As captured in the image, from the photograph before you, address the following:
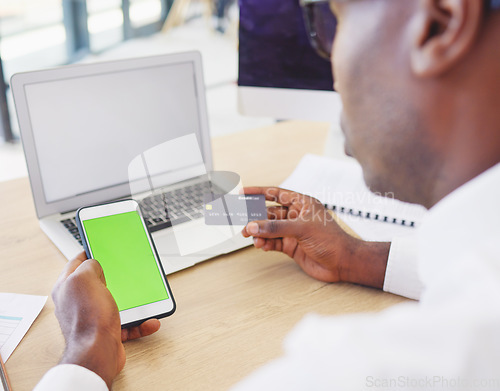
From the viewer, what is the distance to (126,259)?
27.1 inches

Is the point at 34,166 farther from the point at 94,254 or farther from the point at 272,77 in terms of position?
the point at 272,77

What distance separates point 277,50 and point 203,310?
0.64 metres

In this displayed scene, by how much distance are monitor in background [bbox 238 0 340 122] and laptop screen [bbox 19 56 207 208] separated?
0.15 meters

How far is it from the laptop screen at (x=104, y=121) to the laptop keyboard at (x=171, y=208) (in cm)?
7

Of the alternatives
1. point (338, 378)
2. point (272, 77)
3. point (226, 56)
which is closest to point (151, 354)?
point (338, 378)

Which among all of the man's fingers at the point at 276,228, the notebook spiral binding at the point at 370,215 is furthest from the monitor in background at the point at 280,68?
the man's fingers at the point at 276,228

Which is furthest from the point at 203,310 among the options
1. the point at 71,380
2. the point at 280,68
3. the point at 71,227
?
the point at 280,68

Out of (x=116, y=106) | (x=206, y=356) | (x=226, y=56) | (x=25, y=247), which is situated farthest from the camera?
(x=226, y=56)

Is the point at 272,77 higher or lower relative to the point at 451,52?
lower

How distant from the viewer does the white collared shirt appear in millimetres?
304

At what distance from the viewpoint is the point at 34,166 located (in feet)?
2.89

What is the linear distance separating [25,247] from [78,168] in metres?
0.19

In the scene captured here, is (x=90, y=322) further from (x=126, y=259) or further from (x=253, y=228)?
(x=253, y=228)

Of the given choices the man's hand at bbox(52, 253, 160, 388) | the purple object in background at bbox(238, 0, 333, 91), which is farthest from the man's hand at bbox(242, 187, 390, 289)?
the purple object in background at bbox(238, 0, 333, 91)
